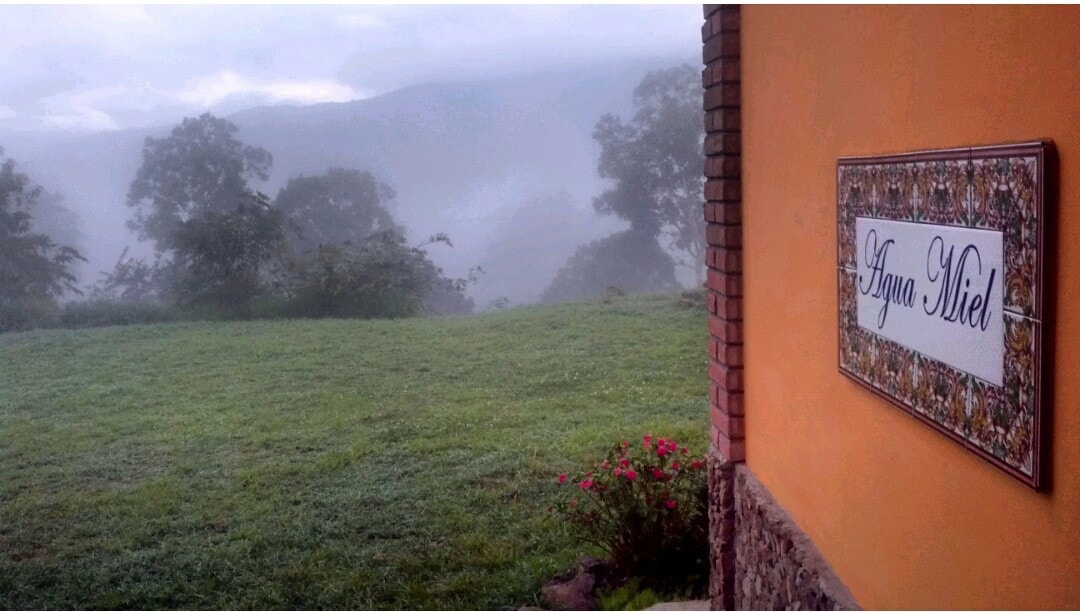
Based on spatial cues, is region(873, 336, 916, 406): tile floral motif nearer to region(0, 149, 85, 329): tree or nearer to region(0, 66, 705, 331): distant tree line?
region(0, 66, 705, 331): distant tree line

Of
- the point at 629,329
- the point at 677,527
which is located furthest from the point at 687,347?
the point at 677,527

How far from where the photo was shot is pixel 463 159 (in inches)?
376

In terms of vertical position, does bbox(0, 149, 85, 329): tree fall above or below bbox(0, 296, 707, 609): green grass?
above

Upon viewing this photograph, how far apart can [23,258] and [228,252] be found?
169 centimetres

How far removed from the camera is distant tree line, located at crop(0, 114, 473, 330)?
8547 millimetres

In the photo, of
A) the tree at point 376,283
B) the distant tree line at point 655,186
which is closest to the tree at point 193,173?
the tree at point 376,283

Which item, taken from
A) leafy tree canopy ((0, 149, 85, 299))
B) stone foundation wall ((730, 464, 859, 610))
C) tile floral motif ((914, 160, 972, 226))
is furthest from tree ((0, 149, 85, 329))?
tile floral motif ((914, 160, 972, 226))

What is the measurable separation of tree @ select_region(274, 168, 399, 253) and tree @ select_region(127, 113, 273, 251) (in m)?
0.44

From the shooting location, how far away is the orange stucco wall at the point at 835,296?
1.24 metres

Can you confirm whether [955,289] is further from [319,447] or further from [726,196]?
[319,447]

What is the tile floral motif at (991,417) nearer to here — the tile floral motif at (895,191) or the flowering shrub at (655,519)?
the tile floral motif at (895,191)

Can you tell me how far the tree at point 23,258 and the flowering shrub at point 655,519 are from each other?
20.5 ft

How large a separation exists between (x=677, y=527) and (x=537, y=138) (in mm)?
5972

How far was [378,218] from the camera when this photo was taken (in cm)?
916
